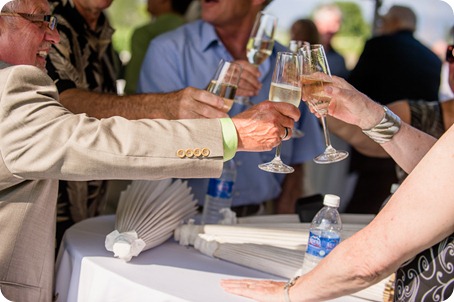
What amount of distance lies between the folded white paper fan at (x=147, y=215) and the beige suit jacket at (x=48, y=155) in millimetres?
274

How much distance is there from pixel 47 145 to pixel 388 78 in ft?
11.4

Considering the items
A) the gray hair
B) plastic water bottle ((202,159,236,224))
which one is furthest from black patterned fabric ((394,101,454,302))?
the gray hair

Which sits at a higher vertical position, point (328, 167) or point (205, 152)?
point (205, 152)

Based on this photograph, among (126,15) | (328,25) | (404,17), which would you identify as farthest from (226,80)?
(126,15)

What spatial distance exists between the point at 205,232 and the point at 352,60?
12090 mm

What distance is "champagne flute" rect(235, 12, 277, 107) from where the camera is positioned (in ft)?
10.0

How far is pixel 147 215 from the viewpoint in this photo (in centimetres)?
230

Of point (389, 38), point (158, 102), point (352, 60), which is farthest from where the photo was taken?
point (352, 60)

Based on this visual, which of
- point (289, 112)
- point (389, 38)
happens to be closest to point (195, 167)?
point (289, 112)

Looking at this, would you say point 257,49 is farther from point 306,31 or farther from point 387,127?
point 306,31

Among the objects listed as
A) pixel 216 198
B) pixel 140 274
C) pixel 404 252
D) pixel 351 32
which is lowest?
pixel 351 32

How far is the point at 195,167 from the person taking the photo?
1856 mm

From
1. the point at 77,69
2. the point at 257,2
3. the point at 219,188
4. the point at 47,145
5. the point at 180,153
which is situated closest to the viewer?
the point at 47,145

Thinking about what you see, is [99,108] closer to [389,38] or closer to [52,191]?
[52,191]
